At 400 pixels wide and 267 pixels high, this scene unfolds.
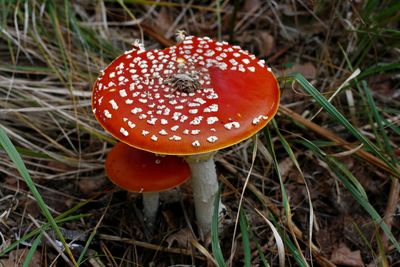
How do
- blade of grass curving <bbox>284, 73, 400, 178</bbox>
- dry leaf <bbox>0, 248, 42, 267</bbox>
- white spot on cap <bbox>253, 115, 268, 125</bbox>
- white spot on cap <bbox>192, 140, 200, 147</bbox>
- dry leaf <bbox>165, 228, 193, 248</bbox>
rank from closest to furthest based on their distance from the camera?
white spot on cap <bbox>192, 140, 200, 147</bbox> → white spot on cap <bbox>253, 115, 268, 125</bbox> → blade of grass curving <bbox>284, 73, 400, 178</bbox> → dry leaf <bbox>0, 248, 42, 267</bbox> → dry leaf <bbox>165, 228, 193, 248</bbox>

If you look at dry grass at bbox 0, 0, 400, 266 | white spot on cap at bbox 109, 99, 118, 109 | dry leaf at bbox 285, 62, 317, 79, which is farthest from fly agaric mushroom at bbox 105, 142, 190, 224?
dry leaf at bbox 285, 62, 317, 79

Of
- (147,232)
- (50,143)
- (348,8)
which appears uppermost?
(348,8)

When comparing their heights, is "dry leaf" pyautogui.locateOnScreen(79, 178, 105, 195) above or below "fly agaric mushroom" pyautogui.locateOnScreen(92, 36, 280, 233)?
below

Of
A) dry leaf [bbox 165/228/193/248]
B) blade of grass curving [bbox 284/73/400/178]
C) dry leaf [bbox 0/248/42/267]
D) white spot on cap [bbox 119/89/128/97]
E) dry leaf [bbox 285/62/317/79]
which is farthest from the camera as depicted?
dry leaf [bbox 285/62/317/79]

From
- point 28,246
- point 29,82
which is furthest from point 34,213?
point 29,82

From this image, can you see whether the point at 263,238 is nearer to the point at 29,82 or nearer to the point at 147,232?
the point at 147,232

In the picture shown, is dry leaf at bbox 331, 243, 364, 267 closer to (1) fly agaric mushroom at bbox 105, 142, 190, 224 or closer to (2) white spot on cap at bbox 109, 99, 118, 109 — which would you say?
(1) fly agaric mushroom at bbox 105, 142, 190, 224
